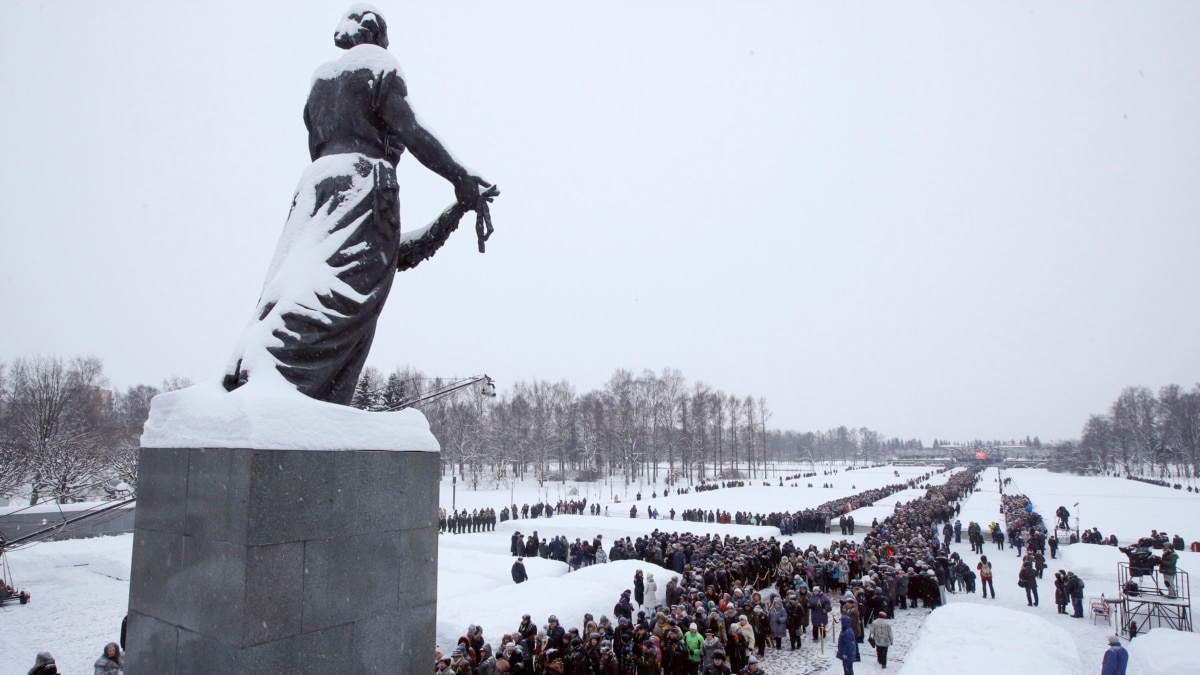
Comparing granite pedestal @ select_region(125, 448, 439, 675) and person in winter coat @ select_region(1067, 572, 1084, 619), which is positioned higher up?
granite pedestal @ select_region(125, 448, 439, 675)

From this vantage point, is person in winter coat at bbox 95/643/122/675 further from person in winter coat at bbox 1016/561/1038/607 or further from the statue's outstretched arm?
person in winter coat at bbox 1016/561/1038/607

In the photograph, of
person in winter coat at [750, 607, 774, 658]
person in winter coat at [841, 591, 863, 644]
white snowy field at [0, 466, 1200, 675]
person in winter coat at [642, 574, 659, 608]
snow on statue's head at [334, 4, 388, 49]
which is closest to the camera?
snow on statue's head at [334, 4, 388, 49]

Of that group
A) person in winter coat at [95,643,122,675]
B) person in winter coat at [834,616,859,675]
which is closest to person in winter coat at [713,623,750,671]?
person in winter coat at [834,616,859,675]

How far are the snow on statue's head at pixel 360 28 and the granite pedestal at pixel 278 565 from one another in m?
2.88

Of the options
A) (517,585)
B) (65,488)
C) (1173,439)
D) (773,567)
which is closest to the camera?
(517,585)

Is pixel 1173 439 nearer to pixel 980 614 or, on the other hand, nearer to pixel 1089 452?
pixel 1089 452

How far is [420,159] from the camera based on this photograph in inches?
168

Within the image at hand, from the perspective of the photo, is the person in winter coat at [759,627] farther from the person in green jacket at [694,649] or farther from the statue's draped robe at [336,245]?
the statue's draped robe at [336,245]

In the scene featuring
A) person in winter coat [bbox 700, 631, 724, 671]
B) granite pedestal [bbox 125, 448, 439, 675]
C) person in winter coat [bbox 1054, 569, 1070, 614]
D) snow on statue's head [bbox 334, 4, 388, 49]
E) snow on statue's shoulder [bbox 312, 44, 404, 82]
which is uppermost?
snow on statue's head [bbox 334, 4, 388, 49]

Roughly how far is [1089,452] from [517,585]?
359 feet

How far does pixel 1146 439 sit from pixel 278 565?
111 metres

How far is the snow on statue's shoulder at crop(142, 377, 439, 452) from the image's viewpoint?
3.14 meters

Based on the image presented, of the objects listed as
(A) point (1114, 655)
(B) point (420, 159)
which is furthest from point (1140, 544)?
(B) point (420, 159)

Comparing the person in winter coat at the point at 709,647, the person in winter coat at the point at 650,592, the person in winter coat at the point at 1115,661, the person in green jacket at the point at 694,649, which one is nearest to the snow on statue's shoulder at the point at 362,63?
the person in winter coat at the point at 709,647
